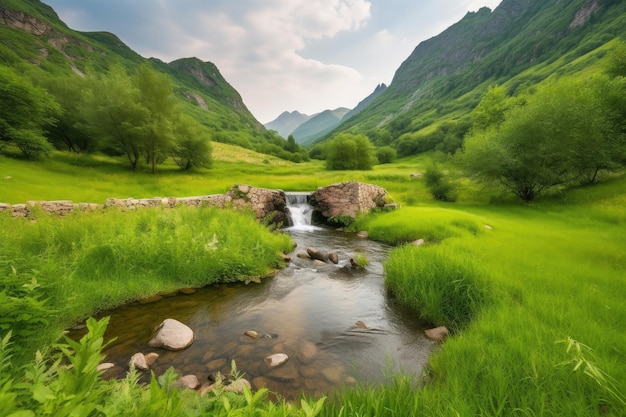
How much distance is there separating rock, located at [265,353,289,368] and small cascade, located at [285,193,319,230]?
51.0 feet

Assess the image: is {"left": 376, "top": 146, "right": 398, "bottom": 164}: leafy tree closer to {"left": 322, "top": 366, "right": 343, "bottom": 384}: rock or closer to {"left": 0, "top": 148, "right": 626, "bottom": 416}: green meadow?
{"left": 0, "top": 148, "right": 626, "bottom": 416}: green meadow

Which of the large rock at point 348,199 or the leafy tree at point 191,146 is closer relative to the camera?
the large rock at point 348,199

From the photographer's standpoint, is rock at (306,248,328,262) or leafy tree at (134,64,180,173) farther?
leafy tree at (134,64,180,173)

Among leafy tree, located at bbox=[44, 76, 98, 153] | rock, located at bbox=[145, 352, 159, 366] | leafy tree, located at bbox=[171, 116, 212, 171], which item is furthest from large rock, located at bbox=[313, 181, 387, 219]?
leafy tree, located at bbox=[44, 76, 98, 153]

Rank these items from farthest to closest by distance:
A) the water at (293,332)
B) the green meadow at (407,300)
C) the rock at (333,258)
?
the rock at (333,258) < the water at (293,332) < the green meadow at (407,300)

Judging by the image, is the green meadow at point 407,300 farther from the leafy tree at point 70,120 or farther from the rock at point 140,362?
the leafy tree at point 70,120

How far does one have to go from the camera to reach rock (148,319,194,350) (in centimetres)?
629

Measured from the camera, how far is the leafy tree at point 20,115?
28359mm

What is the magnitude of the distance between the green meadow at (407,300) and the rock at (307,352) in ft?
3.47

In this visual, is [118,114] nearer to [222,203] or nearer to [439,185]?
[222,203]

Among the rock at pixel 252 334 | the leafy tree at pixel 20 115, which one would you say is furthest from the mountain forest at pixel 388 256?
the rock at pixel 252 334

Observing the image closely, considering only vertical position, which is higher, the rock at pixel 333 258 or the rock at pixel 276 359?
the rock at pixel 333 258

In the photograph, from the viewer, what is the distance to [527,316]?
224 inches

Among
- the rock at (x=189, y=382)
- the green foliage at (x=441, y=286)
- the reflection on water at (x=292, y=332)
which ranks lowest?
the reflection on water at (x=292, y=332)
